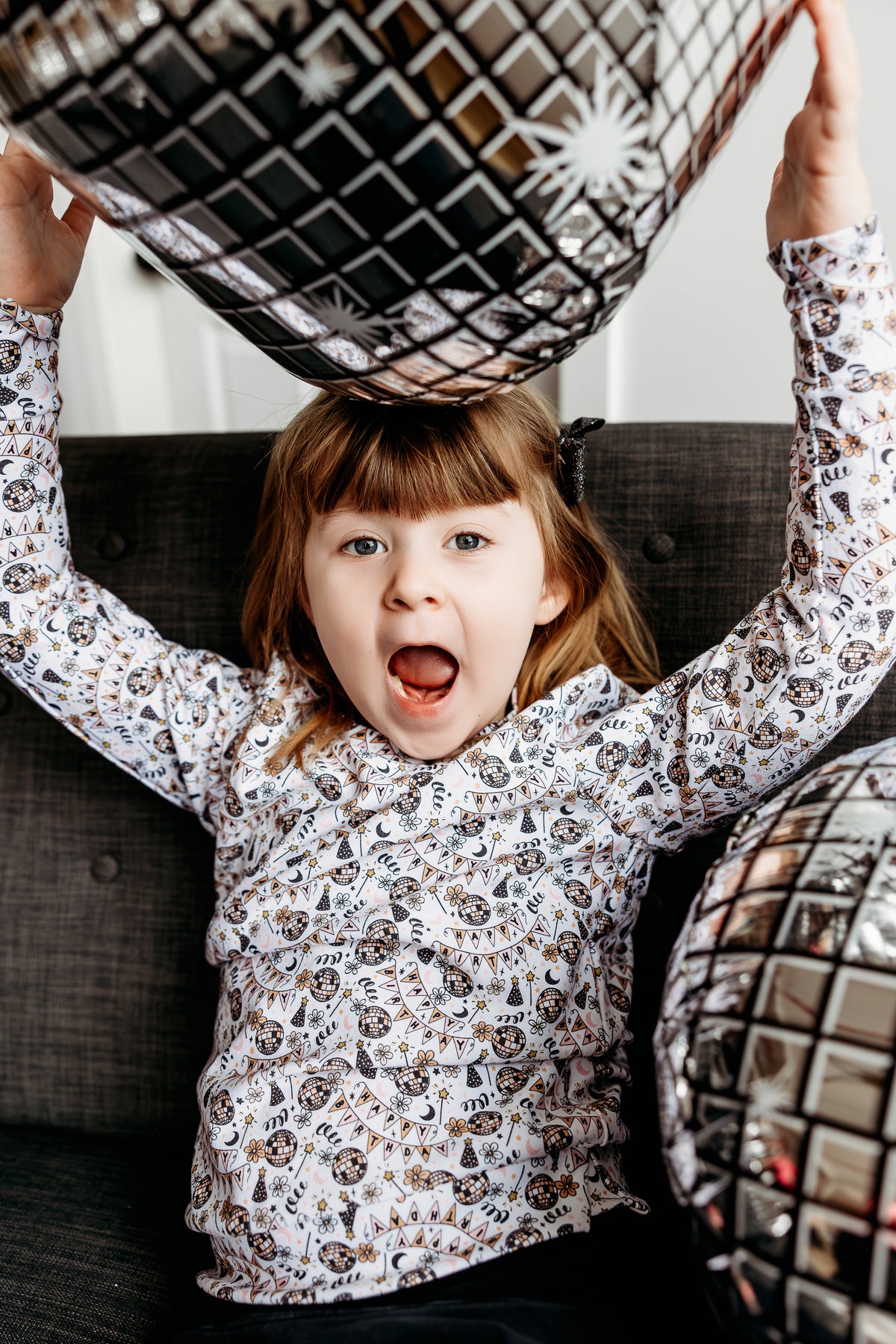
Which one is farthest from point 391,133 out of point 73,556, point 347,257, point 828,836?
point 73,556

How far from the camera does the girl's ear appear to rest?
93 cm

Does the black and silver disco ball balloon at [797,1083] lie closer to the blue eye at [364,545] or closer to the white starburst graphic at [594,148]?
the white starburst graphic at [594,148]

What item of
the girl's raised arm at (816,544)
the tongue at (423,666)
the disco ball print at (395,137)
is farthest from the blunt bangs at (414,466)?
the disco ball print at (395,137)

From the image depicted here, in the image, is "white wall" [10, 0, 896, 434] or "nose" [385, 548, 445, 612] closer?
"nose" [385, 548, 445, 612]

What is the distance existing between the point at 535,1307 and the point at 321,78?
68 cm

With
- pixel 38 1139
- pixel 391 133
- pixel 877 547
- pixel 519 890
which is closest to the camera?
pixel 391 133

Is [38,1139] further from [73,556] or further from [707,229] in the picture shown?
[707,229]

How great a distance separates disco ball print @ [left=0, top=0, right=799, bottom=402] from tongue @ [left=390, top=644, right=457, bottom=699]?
376mm

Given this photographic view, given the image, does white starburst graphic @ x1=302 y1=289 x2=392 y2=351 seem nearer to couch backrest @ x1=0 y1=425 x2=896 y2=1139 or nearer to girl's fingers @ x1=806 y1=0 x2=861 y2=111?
girl's fingers @ x1=806 y1=0 x2=861 y2=111

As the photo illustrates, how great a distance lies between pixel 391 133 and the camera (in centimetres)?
37

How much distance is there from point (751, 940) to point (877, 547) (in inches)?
12.9

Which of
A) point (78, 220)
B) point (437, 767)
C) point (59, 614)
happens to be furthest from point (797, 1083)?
point (78, 220)

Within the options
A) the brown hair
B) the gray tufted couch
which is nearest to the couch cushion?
the gray tufted couch

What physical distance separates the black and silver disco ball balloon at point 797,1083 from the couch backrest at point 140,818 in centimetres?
48
